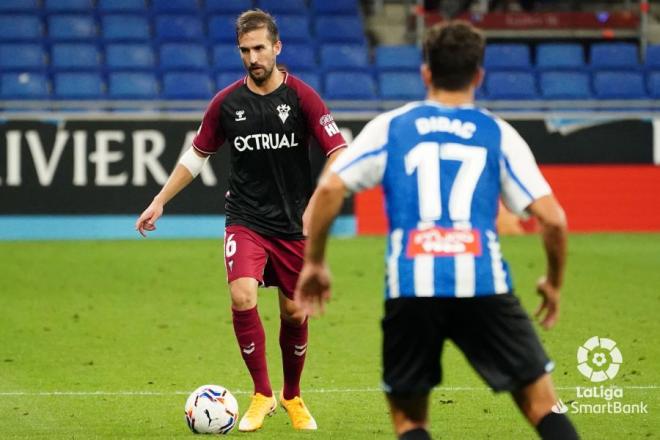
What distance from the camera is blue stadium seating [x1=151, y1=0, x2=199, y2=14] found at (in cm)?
2166

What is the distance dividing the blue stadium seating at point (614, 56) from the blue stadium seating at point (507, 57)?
3.99 feet

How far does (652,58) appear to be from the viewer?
73.5 ft

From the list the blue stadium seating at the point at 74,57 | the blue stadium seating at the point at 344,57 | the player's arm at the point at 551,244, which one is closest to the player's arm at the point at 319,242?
the player's arm at the point at 551,244

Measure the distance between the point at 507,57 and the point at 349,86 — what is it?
298 cm

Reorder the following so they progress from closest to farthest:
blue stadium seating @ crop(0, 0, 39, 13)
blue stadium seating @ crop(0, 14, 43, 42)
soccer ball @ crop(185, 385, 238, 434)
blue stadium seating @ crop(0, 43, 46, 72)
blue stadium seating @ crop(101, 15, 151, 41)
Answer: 1. soccer ball @ crop(185, 385, 238, 434)
2. blue stadium seating @ crop(0, 43, 46, 72)
3. blue stadium seating @ crop(0, 14, 43, 42)
4. blue stadium seating @ crop(101, 15, 151, 41)
5. blue stadium seating @ crop(0, 0, 39, 13)

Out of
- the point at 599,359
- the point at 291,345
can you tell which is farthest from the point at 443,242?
the point at 599,359

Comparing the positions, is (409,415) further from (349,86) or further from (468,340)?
(349,86)

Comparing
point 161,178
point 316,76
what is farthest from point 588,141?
point 161,178

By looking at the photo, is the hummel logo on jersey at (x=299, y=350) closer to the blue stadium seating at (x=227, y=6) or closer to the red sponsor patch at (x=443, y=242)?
the red sponsor patch at (x=443, y=242)

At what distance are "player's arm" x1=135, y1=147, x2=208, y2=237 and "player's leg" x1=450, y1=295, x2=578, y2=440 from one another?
277cm

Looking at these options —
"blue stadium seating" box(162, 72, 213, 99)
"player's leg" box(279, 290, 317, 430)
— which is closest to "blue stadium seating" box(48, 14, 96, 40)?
"blue stadium seating" box(162, 72, 213, 99)

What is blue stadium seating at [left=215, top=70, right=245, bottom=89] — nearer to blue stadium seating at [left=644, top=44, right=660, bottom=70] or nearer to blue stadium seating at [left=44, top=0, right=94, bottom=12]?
blue stadium seating at [left=44, top=0, right=94, bottom=12]

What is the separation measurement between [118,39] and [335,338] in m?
11.5

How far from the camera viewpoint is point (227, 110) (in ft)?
24.2
